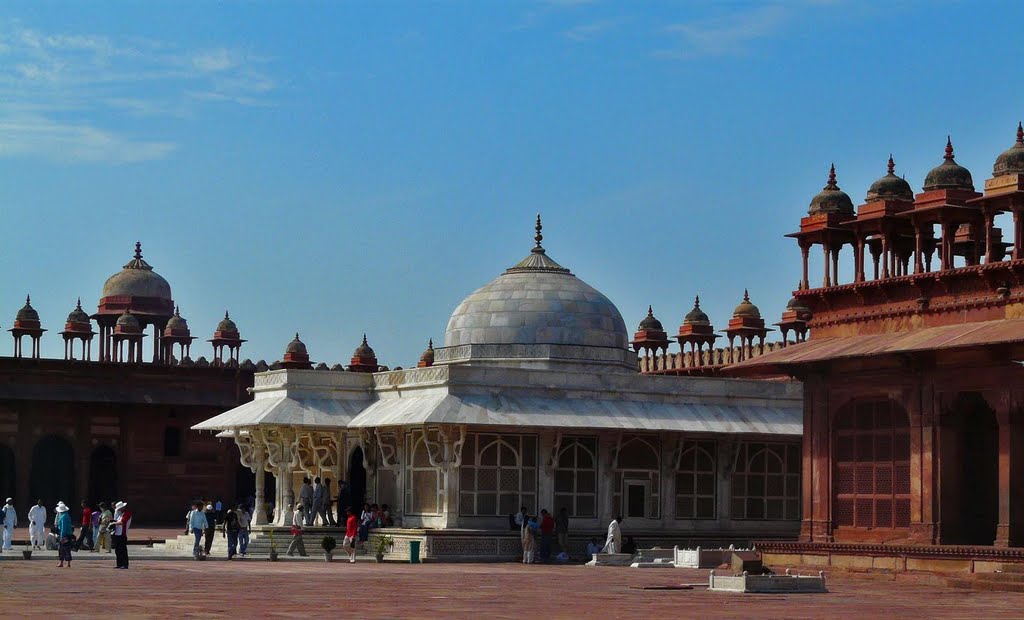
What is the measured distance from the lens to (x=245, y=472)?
200ft

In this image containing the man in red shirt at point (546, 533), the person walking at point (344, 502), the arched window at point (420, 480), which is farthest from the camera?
the person walking at point (344, 502)

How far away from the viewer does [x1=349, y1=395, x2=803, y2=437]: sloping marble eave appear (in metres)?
38.3

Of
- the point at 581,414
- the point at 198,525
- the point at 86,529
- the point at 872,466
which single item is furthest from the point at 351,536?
the point at 872,466

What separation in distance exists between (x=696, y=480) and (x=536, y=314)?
255 inches

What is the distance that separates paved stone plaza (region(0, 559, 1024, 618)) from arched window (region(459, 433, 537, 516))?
22.3 feet

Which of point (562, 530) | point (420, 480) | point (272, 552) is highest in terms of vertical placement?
point (420, 480)

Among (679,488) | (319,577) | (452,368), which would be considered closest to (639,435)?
(679,488)

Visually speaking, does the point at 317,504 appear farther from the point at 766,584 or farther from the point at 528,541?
the point at 766,584

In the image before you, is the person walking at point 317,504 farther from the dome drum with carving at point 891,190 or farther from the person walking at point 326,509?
the dome drum with carving at point 891,190

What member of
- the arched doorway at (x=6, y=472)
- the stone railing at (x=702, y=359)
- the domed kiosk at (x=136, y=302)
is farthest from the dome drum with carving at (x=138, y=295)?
the stone railing at (x=702, y=359)

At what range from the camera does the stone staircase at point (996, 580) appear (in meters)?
27.0

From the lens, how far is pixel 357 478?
144 feet

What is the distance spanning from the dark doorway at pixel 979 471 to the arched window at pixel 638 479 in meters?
10.3

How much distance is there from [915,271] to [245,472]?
32858 mm
